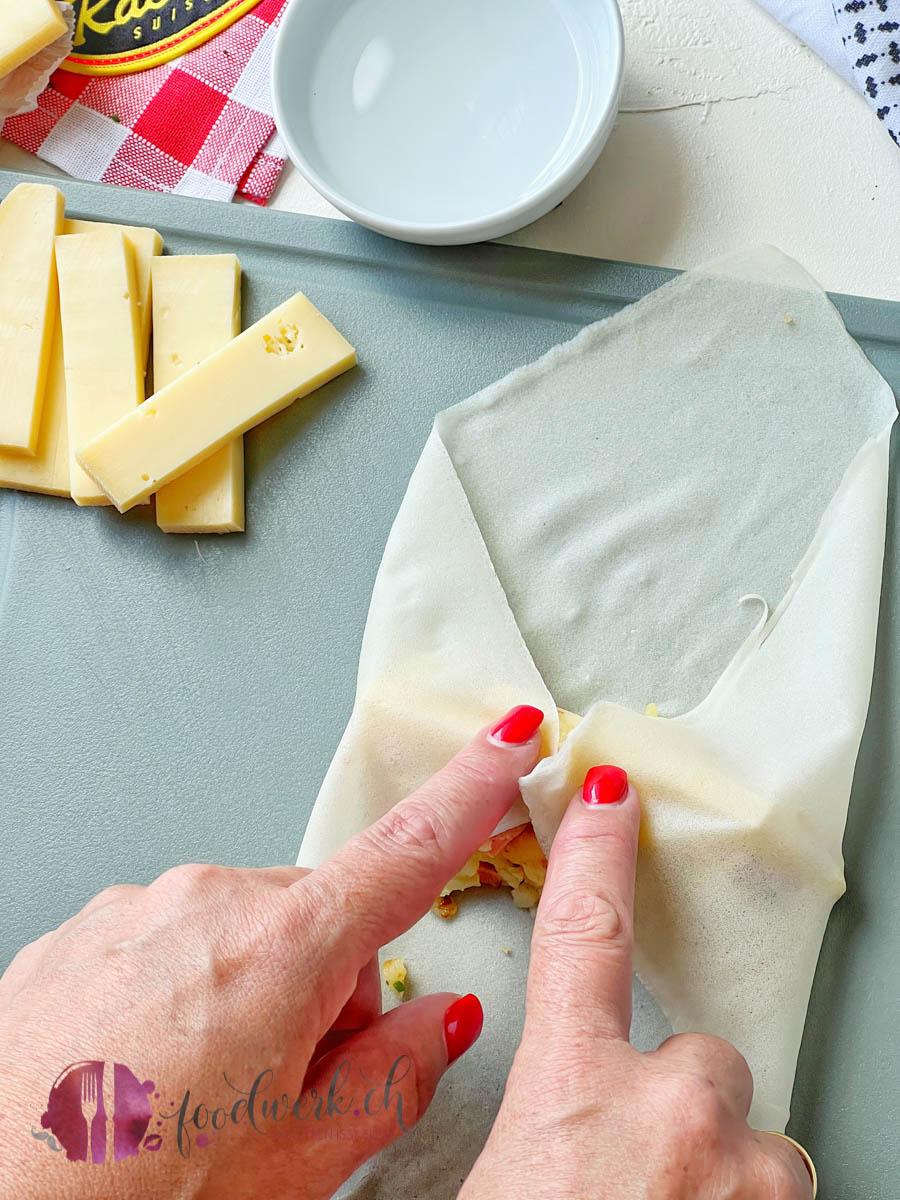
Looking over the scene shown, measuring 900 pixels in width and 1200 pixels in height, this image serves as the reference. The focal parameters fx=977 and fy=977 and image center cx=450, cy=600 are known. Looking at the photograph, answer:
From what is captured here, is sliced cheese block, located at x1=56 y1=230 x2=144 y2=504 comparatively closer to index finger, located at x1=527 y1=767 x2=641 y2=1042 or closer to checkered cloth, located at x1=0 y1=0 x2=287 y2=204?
checkered cloth, located at x1=0 y1=0 x2=287 y2=204

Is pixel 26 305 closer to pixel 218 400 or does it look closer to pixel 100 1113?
pixel 218 400

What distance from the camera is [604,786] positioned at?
80cm

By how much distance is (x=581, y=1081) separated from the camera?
639 mm

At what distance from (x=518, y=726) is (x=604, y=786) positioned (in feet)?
0.29

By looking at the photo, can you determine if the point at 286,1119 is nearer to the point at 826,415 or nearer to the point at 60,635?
the point at 60,635

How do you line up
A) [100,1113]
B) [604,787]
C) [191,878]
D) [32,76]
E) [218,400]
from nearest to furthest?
[100,1113] < [191,878] < [604,787] < [218,400] < [32,76]

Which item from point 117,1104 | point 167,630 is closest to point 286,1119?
point 117,1104

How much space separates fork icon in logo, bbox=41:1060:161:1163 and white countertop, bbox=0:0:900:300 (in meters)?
0.90

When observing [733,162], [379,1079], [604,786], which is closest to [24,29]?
[733,162]

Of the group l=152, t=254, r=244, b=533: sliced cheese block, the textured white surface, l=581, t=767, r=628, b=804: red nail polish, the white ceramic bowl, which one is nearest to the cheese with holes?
l=152, t=254, r=244, b=533: sliced cheese block

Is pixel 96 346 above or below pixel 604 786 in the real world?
above

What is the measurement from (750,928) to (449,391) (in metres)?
0.61

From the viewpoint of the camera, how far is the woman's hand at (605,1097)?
0.61 meters

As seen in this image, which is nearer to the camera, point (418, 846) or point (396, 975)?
point (418, 846)
